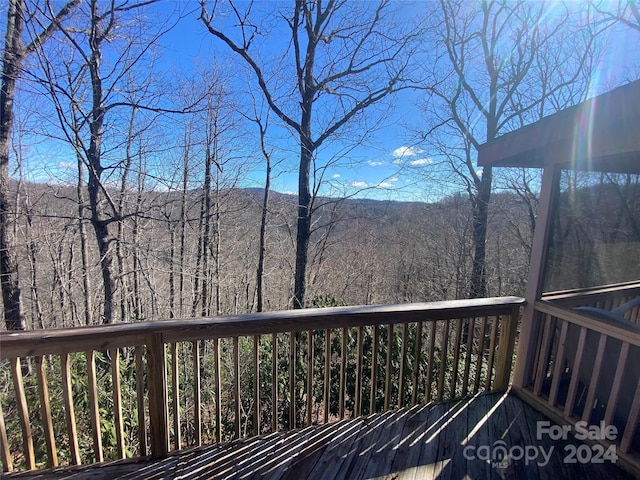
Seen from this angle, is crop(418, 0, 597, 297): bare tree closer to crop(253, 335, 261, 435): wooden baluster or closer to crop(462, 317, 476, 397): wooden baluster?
crop(462, 317, 476, 397): wooden baluster

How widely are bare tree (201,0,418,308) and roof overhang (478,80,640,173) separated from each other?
6191 millimetres

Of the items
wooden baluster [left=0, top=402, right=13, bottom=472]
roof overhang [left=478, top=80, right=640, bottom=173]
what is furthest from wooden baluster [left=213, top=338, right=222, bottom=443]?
roof overhang [left=478, top=80, right=640, bottom=173]

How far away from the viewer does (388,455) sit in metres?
1.84

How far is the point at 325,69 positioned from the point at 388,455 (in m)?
8.41

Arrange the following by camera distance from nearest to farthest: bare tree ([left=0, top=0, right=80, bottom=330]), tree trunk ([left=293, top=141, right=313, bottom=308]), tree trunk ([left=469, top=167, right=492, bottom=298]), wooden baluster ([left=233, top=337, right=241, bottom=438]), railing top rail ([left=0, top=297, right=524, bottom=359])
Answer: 1. railing top rail ([left=0, top=297, right=524, bottom=359])
2. wooden baluster ([left=233, top=337, right=241, bottom=438])
3. bare tree ([left=0, top=0, right=80, bottom=330])
4. tree trunk ([left=293, top=141, right=313, bottom=308])
5. tree trunk ([left=469, top=167, right=492, bottom=298])

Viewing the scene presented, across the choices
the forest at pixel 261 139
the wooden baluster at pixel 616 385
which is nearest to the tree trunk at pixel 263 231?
the forest at pixel 261 139

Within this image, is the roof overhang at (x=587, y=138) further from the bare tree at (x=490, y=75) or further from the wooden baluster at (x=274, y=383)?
the bare tree at (x=490, y=75)

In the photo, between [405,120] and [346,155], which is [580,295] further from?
[405,120]

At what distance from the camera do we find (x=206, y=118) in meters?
7.97

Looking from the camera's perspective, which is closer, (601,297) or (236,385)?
(236,385)

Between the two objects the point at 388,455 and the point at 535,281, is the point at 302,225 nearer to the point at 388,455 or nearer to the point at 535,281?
the point at 535,281

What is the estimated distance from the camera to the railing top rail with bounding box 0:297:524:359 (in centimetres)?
154

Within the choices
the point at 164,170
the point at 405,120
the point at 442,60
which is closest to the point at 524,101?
the point at 442,60

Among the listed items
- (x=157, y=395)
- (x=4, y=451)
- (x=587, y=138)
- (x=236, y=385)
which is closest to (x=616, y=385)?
(x=587, y=138)
